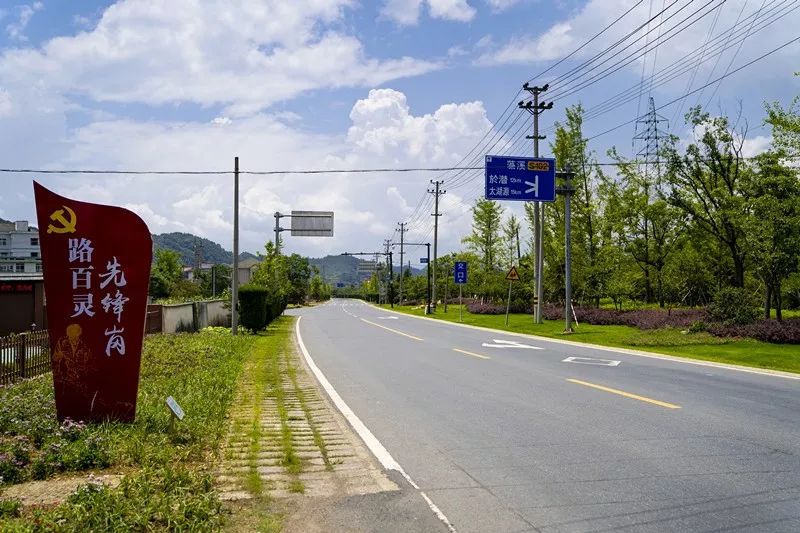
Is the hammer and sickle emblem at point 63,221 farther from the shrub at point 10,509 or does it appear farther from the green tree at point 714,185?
the green tree at point 714,185

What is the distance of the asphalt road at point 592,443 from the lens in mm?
4996

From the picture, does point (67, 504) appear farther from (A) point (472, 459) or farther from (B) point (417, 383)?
(B) point (417, 383)

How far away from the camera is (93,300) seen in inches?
305

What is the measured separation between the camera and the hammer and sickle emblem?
7562mm

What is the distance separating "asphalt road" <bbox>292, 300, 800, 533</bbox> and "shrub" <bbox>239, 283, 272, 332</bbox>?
14590 mm

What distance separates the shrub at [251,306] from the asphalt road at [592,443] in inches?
574

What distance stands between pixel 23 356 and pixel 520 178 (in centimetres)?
1863

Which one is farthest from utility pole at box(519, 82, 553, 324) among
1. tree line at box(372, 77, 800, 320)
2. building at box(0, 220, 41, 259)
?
building at box(0, 220, 41, 259)

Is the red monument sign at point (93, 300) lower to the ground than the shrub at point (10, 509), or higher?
higher

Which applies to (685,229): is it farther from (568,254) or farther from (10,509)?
(10,509)

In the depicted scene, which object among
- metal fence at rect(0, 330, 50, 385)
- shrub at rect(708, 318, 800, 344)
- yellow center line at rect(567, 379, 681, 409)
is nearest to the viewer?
yellow center line at rect(567, 379, 681, 409)

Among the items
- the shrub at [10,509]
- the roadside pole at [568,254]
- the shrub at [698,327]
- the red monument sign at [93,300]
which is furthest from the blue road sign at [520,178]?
the shrub at [10,509]

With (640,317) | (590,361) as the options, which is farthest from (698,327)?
(590,361)

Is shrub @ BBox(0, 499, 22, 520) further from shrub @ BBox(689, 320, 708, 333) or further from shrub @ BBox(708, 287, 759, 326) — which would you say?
shrub @ BBox(708, 287, 759, 326)
